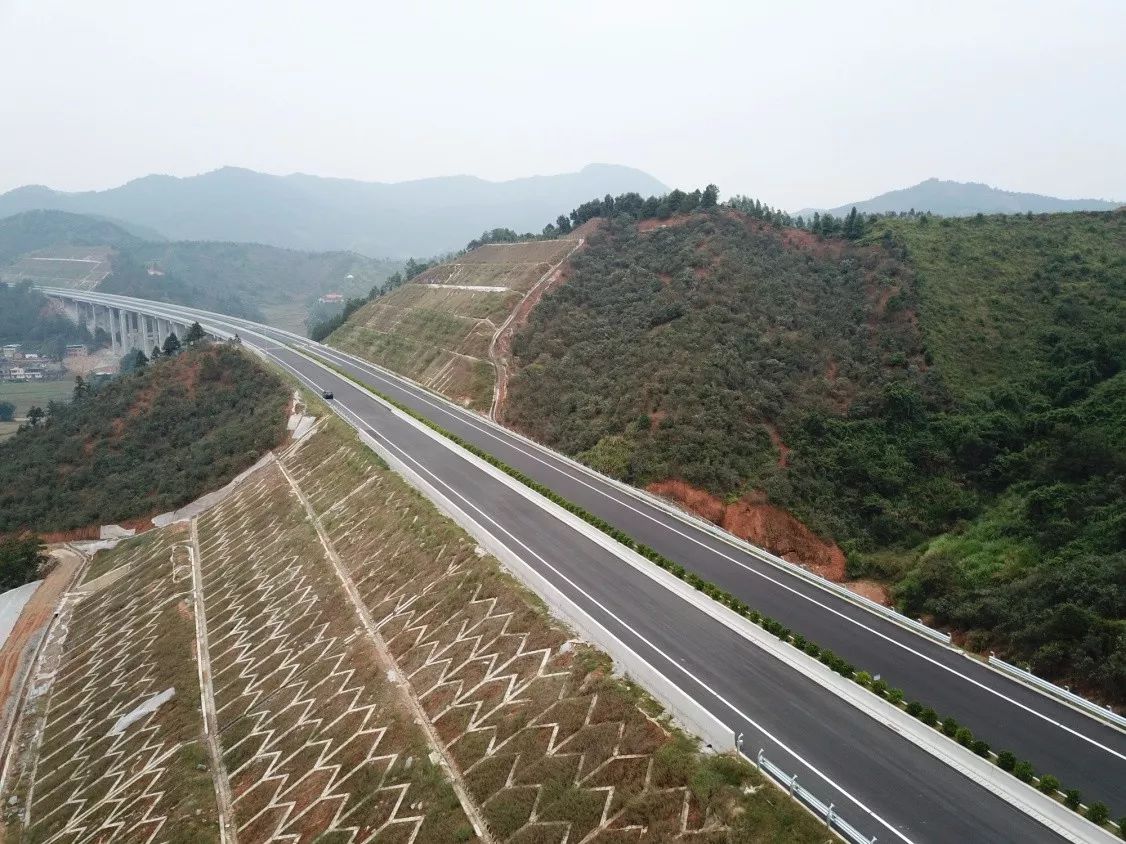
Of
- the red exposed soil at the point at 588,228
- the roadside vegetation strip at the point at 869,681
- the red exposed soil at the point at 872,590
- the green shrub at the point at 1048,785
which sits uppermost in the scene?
the red exposed soil at the point at 588,228

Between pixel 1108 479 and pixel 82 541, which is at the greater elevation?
pixel 1108 479

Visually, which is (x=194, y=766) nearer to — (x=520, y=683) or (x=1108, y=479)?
(x=520, y=683)

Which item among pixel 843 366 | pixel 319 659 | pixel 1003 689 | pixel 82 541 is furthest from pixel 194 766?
pixel 843 366

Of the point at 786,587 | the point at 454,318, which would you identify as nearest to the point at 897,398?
the point at 786,587

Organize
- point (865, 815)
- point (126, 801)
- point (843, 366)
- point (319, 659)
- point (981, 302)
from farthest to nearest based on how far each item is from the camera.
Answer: point (981, 302) → point (843, 366) → point (319, 659) → point (126, 801) → point (865, 815)

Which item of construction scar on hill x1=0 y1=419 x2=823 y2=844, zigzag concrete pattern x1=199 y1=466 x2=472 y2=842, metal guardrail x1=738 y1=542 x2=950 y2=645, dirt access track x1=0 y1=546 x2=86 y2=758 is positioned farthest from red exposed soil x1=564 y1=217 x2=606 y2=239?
dirt access track x1=0 y1=546 x2=86 y2=758

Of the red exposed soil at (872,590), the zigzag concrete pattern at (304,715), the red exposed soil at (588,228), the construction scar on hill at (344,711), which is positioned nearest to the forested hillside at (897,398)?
the red exposed soil at (872,590)

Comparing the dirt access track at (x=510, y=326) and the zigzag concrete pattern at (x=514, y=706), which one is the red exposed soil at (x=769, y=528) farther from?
the dirt access track at (x=510, y=326)

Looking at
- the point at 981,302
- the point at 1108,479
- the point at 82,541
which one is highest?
the point at 981,302
